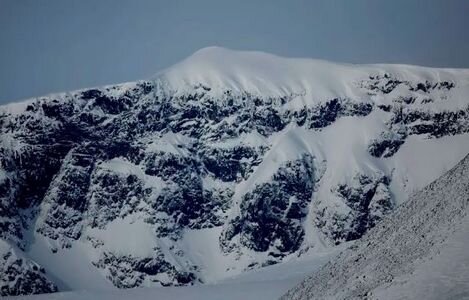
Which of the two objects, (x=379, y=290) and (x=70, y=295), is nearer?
(x=379, y=290)

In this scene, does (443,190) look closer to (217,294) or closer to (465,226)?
(465,226)

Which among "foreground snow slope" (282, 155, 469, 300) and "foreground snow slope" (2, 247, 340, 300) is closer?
"foreground snow slope" (282, 155, 469, 300)

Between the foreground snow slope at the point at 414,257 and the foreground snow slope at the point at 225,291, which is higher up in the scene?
the foreground snow slope at the point at 225,291

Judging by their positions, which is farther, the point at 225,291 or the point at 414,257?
the point at 225,291

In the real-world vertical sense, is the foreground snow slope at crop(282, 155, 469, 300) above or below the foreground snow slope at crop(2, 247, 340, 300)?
below

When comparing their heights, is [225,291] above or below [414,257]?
above

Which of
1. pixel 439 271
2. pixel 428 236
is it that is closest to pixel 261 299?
pixel 428 236

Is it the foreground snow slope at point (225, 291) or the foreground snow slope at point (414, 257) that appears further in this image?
the foreground snow slope at point (225, 291)

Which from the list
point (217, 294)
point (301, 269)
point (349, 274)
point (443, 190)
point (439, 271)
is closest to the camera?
point (439, 271)
